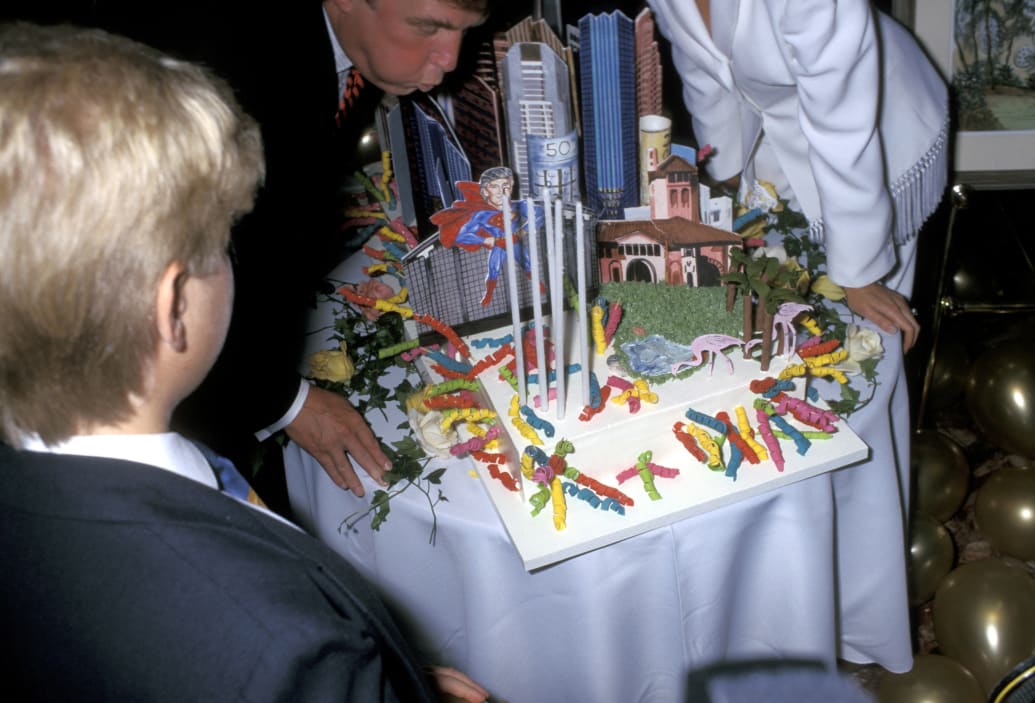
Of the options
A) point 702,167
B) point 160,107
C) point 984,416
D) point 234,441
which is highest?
point 160,107

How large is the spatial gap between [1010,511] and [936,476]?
0.18 meters

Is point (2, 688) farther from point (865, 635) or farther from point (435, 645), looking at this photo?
point (865, 635)

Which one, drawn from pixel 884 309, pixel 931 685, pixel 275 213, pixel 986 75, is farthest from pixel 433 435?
pixel 986 75

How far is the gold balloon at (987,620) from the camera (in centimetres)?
158

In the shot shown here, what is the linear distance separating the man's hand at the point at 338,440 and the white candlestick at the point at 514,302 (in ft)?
0.81

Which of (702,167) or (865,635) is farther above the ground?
(702,167)

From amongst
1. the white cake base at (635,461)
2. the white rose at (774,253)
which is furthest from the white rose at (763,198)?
the white cake base at (635,461)

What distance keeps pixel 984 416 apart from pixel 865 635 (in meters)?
0.88

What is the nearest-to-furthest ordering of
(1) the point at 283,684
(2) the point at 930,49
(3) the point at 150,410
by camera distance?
(1) the point at 283,684 → (3) the point at 150,410 → (2) the point at 930,49

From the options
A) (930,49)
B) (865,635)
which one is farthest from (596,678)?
(930,49)

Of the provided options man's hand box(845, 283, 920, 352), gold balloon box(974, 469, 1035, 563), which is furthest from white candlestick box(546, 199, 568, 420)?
gold balloon box(974, 469, 1035, 563)

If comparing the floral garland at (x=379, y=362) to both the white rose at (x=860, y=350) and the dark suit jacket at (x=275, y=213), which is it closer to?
the dark suit jacket at (x=275, y=213)

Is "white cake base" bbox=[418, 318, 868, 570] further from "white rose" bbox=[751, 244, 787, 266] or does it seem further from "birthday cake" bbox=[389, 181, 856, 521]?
"white rose" bbox=[751, 244, 787, 266]

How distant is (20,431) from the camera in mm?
669
